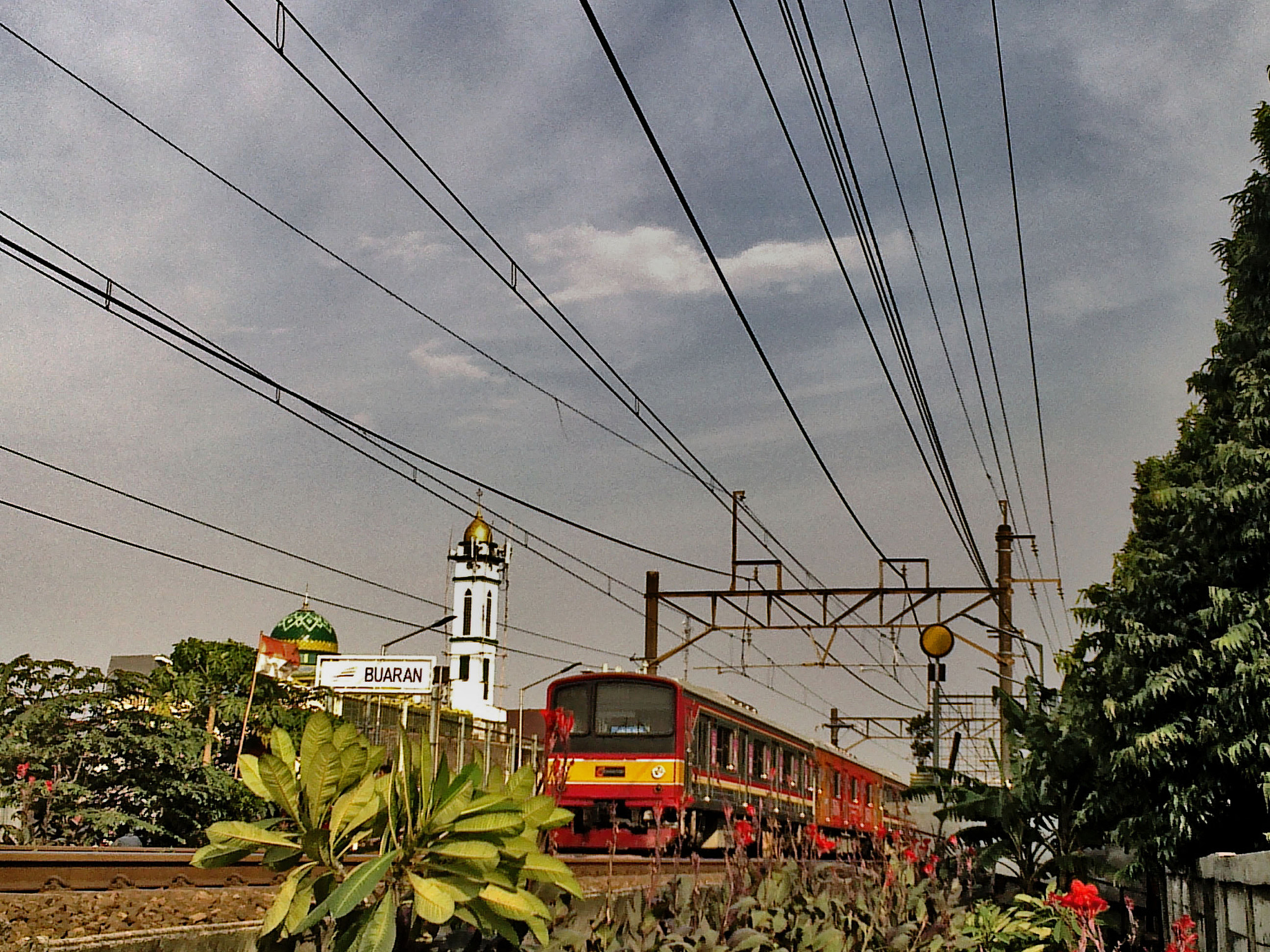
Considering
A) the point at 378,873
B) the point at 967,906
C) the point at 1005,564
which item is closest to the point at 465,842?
the point at 378,873

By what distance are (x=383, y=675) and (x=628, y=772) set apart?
49.8 ft

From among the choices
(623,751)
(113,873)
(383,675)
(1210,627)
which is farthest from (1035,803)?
(383,675)

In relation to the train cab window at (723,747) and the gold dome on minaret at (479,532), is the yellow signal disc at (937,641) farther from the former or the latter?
the gold dome on minaret at (479,532)

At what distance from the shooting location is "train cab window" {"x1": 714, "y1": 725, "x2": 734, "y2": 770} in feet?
71.6

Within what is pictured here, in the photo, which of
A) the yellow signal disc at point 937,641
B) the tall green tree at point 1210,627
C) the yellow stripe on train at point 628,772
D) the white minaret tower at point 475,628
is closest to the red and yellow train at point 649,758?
the yellow stripe on train at point 628,772

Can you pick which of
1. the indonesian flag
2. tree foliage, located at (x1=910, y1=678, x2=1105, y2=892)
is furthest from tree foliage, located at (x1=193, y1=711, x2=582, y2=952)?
the indonesian flag

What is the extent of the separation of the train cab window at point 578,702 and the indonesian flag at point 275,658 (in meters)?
4.30

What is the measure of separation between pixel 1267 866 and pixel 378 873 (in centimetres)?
536

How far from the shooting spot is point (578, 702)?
22031 mm

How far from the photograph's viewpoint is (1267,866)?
725 cm

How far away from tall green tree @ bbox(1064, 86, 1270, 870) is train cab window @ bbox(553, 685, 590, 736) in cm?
1045

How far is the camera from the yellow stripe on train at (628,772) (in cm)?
2094

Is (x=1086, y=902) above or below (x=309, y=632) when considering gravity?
below

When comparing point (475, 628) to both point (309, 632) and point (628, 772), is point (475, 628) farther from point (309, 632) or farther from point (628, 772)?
point (628, 772)
